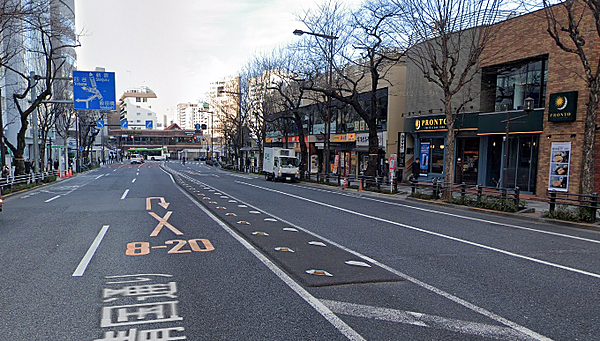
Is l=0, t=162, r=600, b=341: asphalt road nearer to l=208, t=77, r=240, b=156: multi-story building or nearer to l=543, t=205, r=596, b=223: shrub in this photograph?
l=543, t=205, r=596, b=223: shrub

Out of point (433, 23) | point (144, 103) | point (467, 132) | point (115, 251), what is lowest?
point (115, 251)

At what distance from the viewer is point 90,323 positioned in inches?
176

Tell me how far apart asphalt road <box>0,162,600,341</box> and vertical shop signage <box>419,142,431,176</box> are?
15324mm

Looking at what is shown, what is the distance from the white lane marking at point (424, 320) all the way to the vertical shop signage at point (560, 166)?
16.1 m

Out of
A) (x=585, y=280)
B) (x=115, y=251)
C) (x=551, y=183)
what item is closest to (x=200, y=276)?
(x=115, y=251)

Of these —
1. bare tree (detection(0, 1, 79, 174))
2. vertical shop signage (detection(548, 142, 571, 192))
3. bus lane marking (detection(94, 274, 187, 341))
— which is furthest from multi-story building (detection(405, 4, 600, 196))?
bare tree (detection(0, 1, 79, 174))

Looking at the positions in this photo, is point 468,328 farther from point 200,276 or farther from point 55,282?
point 55,282

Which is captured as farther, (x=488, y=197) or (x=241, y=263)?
(x=488, y=197)

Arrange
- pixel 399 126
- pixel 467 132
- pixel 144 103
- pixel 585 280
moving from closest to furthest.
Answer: pixel 585 280 < pixel 467 132 < pixel 399 126 < pixel 144 103

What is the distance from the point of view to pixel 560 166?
1758 centimetres

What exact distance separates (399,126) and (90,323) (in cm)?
2762

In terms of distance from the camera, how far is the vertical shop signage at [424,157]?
2686cm

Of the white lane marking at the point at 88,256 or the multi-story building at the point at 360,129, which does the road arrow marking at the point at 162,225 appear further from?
the multi-story building at the point at 360,129

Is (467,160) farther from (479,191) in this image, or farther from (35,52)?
(35,52)
